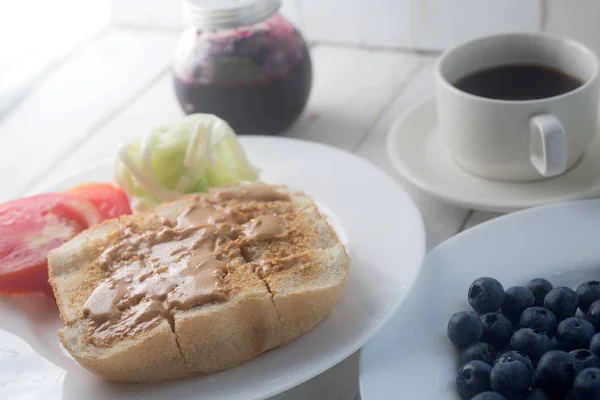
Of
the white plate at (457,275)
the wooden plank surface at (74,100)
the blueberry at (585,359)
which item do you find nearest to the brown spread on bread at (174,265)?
the white plate at (457,275)

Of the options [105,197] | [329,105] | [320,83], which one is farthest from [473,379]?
[320,83]

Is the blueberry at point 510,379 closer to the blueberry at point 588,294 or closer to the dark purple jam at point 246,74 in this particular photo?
the blueberry at point 588,294

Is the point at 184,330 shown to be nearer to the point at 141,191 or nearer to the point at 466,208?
the point at 141,191

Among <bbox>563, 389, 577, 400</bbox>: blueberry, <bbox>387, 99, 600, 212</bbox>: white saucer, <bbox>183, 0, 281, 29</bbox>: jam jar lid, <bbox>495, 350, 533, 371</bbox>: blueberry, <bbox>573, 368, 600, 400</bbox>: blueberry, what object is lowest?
<bbox>387, 99, 600, 212</bbox>: white saucer

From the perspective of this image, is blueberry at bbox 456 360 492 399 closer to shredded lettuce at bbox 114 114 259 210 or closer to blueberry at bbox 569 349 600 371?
blueberry at bbox 569 349 600 371

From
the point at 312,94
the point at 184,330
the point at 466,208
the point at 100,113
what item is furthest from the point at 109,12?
the point at 184,330

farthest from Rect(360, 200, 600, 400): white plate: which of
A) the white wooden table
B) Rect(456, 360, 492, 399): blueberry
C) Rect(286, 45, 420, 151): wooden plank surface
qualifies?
Rect(286, 45, 420, 151): wooden plank surface

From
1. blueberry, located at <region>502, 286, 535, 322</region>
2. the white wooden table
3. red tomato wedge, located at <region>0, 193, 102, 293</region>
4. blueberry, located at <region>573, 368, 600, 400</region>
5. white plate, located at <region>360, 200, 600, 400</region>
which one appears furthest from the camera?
the white wooden table
